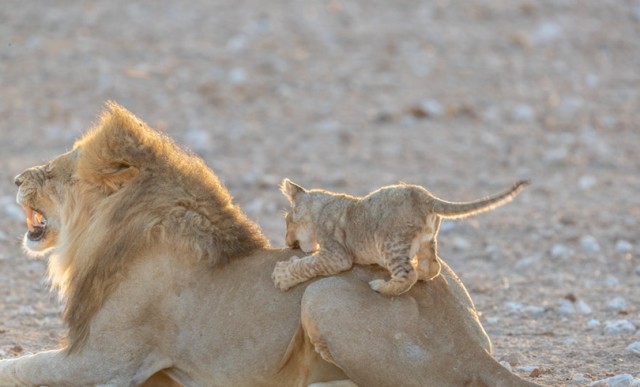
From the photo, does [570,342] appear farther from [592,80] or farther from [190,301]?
[592,80]

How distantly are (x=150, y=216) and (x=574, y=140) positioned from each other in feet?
28.1

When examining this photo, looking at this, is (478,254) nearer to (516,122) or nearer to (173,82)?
(516,122)

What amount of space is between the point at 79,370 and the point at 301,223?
1.19 metres

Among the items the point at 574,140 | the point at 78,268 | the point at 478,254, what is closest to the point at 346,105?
the point at 574,140

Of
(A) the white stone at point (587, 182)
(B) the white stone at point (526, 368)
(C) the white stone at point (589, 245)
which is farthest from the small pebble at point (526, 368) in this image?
(A) the white stone at point (587, 182)

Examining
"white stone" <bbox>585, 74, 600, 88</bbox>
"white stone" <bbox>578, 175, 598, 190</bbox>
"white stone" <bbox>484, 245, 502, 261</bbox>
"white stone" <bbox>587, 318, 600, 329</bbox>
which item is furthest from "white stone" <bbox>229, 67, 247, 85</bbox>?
"white stone" <bbox>587, 318, 600, 329</bbox>

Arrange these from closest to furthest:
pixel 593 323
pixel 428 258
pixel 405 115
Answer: pixel 428 258, pixel 593 323, pixel 405 115

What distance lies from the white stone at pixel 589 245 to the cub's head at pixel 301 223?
14.1 ft

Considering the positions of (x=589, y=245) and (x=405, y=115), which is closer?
(x=589, y=245)

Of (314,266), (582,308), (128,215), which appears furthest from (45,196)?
(582,308)

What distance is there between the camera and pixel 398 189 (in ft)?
18.6

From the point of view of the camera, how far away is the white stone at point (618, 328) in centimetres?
752

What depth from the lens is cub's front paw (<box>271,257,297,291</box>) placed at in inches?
226

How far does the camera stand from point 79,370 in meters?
5.84
